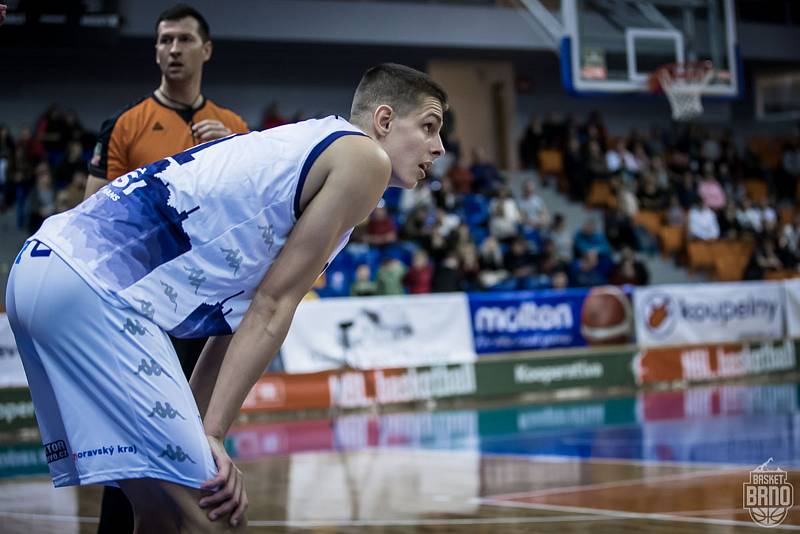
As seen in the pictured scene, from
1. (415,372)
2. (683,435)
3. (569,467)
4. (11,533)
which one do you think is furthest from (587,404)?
(11,533)

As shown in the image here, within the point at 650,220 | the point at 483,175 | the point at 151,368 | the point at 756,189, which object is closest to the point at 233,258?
the point at 151,368

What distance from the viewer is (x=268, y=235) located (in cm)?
271

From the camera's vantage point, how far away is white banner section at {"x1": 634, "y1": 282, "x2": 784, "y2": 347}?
1648cm

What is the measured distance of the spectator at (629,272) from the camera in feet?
60.8

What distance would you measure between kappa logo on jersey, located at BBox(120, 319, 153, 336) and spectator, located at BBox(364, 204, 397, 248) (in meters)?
14.3

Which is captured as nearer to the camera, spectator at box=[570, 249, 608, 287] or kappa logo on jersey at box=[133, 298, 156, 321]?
kappa logo on jersey at box=[133, 298, 156, 321]

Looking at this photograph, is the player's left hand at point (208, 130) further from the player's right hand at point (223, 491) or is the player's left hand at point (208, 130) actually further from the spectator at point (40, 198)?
the spectator at point (40, 198)

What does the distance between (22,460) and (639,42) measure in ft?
32.6

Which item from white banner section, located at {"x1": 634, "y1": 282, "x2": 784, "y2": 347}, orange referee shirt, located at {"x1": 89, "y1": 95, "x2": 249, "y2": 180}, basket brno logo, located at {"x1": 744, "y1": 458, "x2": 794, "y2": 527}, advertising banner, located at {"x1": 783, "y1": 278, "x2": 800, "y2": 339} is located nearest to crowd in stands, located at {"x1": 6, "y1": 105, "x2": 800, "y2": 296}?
white banner section, located at {"x1": 634, "y1": 282, "x2": 784, "y2": 347}

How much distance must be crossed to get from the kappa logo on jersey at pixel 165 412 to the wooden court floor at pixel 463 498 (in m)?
3.51

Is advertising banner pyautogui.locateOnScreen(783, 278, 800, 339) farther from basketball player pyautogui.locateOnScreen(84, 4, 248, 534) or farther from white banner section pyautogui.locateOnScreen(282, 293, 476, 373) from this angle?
basketball player pyautogui.locateOnScreen(84, 4, 248, 534)

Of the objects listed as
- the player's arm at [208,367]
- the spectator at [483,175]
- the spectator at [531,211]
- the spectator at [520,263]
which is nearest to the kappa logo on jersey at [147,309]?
the player's arm at [208,367]

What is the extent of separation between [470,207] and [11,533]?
14100 millimetres

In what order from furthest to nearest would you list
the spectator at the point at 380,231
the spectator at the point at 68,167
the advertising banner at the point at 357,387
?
the spectator at the point at 380,231, the spectator at the point at 68,167, the advertising banner at the point at 357,387
